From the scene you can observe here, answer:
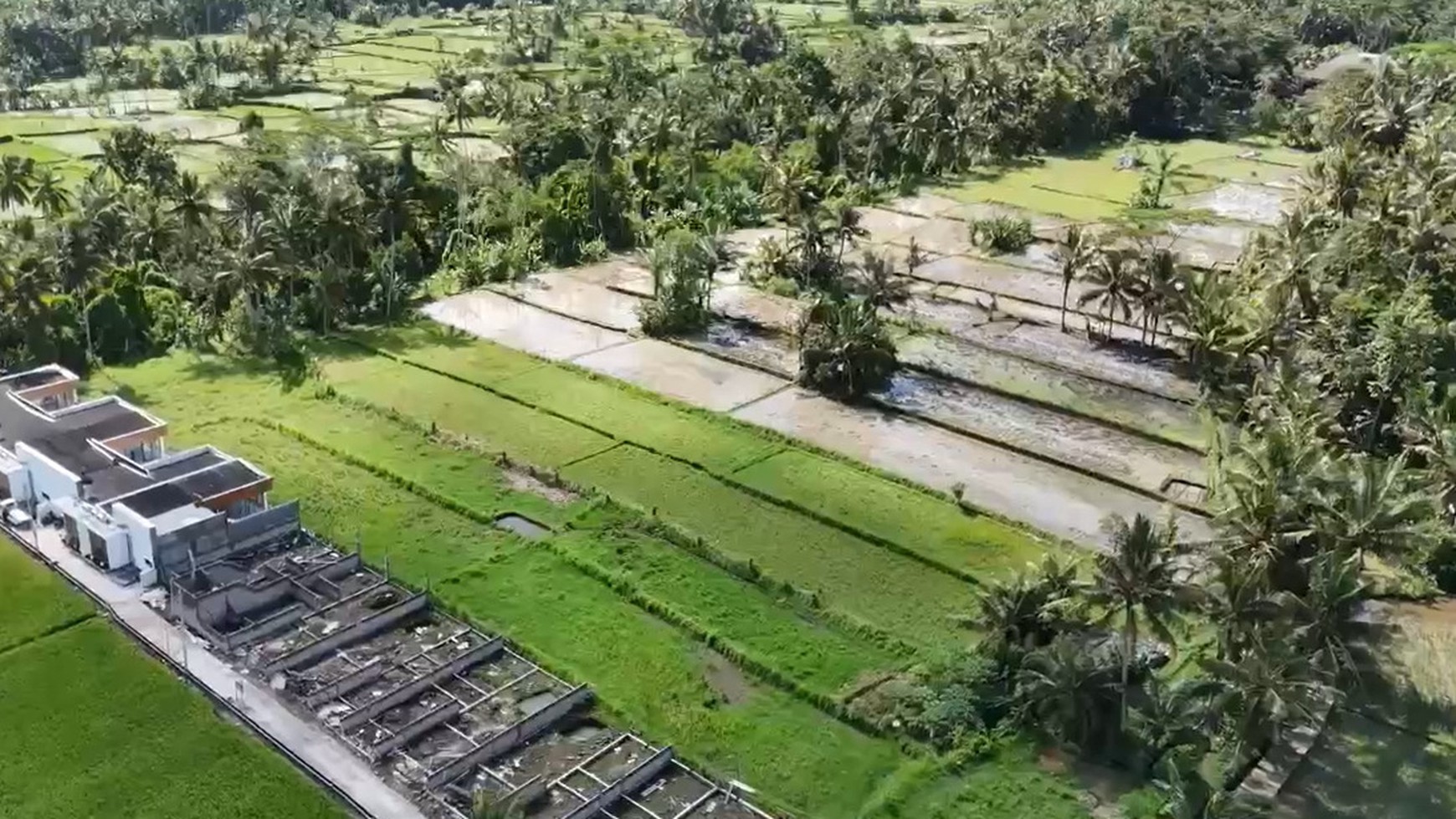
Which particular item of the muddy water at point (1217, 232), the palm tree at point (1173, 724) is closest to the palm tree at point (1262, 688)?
the palm tree at point (1173, 724)

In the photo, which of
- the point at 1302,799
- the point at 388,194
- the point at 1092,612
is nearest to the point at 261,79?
the point at 388,194

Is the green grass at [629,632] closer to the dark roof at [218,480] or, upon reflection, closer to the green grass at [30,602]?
the dark roof at [218,480]

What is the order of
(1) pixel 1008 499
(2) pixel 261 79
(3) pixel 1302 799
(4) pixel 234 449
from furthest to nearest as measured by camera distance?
(2) pixel 261 79 → (4) pixel 234 449 → (1) pixel 1008 499 → (3) pixel 1302 799

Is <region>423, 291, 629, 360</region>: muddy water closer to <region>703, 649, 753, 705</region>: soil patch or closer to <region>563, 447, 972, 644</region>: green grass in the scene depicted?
<region>563, 447, 972, 644</region>: green grass

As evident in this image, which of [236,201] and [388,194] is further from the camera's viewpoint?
[388,194]

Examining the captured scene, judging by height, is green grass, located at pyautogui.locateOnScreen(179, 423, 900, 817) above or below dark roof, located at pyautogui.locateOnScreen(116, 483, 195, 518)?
below

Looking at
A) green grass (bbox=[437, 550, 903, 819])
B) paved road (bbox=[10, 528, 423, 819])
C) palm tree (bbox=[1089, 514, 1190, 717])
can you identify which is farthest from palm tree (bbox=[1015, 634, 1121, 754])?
paved road (bbox=[10, 528, 423, 819])

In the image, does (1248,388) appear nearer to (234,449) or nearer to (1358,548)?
(1358,548)
